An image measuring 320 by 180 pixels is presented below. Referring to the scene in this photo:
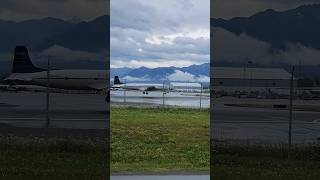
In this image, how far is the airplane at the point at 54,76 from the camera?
23.8ft

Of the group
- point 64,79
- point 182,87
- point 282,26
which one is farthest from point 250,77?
point 182,87

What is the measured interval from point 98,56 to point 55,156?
58.4 inches

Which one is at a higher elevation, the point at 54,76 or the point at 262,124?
the point at 54,76

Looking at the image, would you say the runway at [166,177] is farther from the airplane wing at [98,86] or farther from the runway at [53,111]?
the airplane wing at [98,86]

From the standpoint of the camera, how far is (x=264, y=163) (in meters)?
7.57

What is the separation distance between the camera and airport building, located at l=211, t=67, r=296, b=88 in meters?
7.38

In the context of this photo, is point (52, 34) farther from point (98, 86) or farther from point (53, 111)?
point (53, 111)

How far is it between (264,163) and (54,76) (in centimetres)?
313

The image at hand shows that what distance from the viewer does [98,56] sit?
710cm

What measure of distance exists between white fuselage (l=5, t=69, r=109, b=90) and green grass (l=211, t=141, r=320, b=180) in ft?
6.43

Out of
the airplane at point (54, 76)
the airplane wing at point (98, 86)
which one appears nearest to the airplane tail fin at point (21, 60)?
the airplane at point (54, 76)

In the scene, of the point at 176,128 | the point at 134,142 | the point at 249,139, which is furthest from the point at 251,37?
the point at 176,128

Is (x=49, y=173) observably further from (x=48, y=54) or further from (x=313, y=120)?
(x=313, y=120)

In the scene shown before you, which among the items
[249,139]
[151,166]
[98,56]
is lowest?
[151,166]
